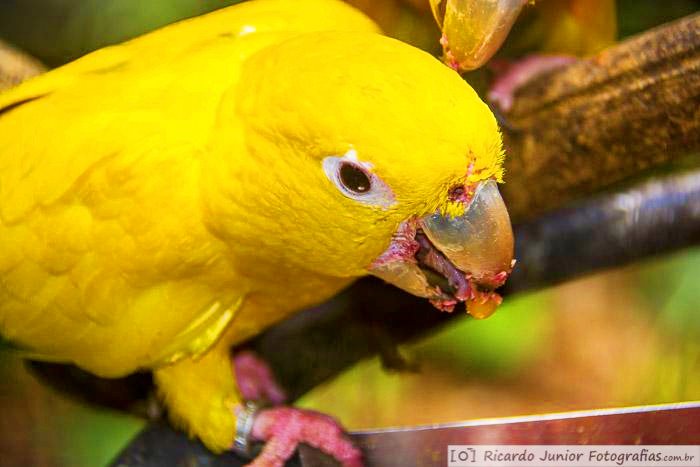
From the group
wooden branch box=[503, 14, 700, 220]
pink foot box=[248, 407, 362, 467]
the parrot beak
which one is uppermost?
the parrot beak

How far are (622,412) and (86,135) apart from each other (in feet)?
2.06

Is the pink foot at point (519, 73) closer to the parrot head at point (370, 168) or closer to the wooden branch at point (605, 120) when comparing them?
the wooden branch at point (605, 120)

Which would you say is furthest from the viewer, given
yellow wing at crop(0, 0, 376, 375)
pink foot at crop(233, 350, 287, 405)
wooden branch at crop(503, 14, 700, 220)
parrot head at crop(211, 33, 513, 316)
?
pink foot at crop(233, 350, 287, 405)

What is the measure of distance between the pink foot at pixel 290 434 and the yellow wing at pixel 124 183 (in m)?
0.18

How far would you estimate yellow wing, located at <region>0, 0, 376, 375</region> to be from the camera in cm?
74

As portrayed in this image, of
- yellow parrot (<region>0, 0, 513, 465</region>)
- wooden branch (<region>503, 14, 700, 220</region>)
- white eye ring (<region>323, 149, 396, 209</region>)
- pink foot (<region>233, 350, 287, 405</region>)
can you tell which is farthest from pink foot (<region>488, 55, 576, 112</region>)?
pink foot (<region>233, 350, 287, 405</region>)

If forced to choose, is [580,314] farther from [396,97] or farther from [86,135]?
[86,135]

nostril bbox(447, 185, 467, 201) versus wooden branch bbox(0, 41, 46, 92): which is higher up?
wooden branch bbox(0, 41, 46, 92)

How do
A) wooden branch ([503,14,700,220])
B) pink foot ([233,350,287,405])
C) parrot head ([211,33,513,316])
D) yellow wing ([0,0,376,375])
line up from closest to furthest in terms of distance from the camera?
parrot head ([211,33,513,316]) < yellow wing ([0,0,376,375]) < wooden branch ([503,14,700,220]) < pink foot ([233,350,287,405])

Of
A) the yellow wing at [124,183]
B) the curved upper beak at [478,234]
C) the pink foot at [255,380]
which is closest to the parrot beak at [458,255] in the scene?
the curved upper beak at [478,234]

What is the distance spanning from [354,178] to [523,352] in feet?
1.43

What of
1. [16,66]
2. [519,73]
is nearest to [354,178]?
[519,73]

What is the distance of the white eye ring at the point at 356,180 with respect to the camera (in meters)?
0.63

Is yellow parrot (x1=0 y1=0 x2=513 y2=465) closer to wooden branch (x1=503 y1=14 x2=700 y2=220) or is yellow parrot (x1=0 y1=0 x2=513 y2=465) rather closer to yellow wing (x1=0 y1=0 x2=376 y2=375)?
yellow wing (x1=0 y1=0 x2=376 y2=375)
